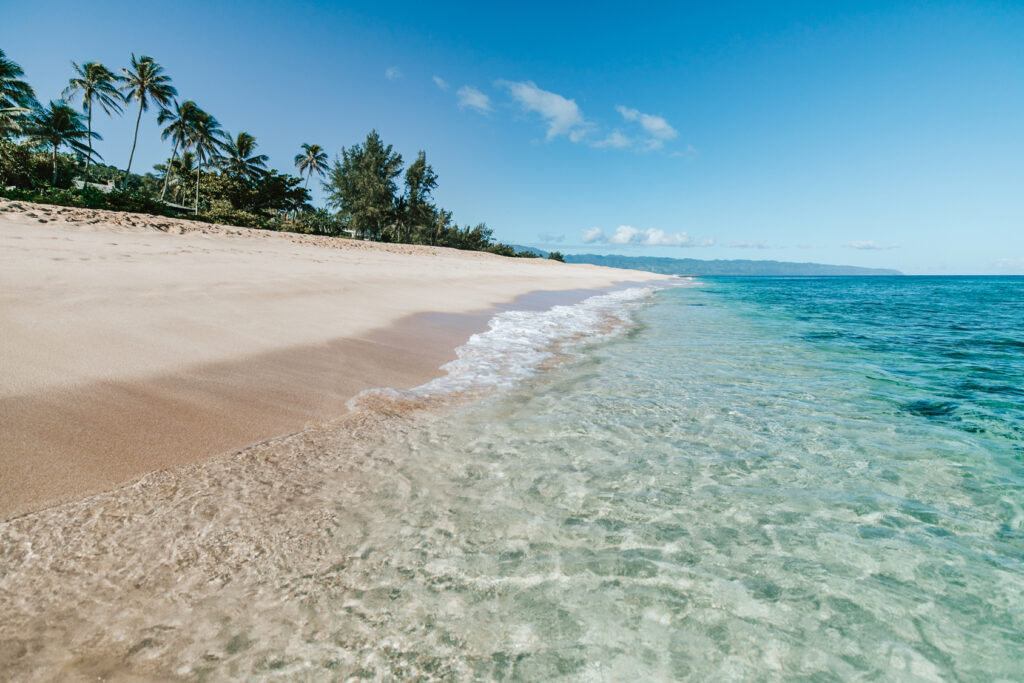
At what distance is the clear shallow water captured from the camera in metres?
1.75

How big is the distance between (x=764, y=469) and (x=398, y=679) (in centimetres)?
309

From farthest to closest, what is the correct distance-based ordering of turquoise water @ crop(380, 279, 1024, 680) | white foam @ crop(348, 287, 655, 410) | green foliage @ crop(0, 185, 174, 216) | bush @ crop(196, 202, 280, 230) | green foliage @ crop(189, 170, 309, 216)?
1. green foliage @ crop(189, 170, 309, 216)
2. bush @ crop(196, 202, 280, 230)
3. green foliage @ crop(0, 185, 174, 216)
4. white foam @ crop(348, 287, 655, 410)
5. turquoise water @ crop(380, 279, 1024, 680)

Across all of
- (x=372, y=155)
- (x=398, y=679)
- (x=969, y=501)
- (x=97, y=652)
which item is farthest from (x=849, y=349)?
(x=372, y=155)

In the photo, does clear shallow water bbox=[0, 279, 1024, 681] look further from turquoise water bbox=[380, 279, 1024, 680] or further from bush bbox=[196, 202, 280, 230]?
bush bbox=[196, 202, 280, 230]

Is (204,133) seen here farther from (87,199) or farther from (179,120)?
(87,199)

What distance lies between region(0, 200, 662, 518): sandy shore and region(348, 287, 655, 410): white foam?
34 centimetres

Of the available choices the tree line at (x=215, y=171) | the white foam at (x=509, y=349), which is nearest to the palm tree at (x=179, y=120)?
the tree line at (x=215, y=171)

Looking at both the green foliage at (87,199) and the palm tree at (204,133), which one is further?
the palm tree at (204,133)

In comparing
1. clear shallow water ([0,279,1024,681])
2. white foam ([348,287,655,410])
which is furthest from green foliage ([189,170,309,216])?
clear shallow water ([0,279,1024,681])

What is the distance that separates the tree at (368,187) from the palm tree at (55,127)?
20.5 metres

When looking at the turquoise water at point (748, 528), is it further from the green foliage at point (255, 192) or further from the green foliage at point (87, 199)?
the green foliage at point (255, 192)

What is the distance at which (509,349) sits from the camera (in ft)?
23.9

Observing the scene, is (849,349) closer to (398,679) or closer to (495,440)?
(495,440)

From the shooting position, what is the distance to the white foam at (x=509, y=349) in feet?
16.9
